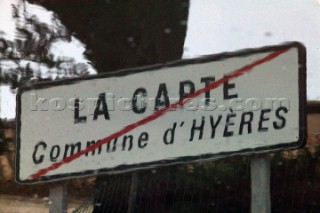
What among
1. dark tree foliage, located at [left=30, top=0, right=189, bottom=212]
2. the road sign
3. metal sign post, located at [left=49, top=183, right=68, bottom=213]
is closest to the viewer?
the road sign

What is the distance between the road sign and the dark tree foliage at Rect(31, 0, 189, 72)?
45 centimetres

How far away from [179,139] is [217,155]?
21cm

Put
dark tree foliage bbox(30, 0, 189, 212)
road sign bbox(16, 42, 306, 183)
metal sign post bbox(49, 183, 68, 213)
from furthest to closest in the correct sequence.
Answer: dark tree foliage bbox(30, 0, 189, 212)
metal sign post bbox(49, 183, 68, 213)
road sign bbox(16, 42, 306, 183)

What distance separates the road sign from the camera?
2.52 m

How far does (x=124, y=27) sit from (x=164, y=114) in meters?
1.06

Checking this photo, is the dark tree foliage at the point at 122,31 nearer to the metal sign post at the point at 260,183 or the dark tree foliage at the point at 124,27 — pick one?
the dark tree foliage at the point at 124,27

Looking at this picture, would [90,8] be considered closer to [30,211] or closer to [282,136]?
[30,211]

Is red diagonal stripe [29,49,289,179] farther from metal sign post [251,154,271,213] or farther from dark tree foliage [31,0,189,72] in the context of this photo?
dark tree foliage [31,0,189,72]

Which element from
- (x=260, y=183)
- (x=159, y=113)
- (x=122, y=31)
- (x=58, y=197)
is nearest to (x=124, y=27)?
(x=122, y=31)

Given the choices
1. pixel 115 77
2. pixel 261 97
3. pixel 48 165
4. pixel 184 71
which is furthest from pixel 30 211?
pixel 261 97

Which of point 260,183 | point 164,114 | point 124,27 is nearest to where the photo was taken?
point 260,183

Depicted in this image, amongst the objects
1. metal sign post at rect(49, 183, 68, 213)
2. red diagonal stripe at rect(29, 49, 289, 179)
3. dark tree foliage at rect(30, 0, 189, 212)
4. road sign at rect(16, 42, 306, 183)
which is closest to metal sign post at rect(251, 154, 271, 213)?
road sign at rect(16, 42, 306, 183)

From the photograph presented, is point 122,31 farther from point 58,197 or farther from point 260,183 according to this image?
point 260,183

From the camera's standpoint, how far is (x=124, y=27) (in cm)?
360
